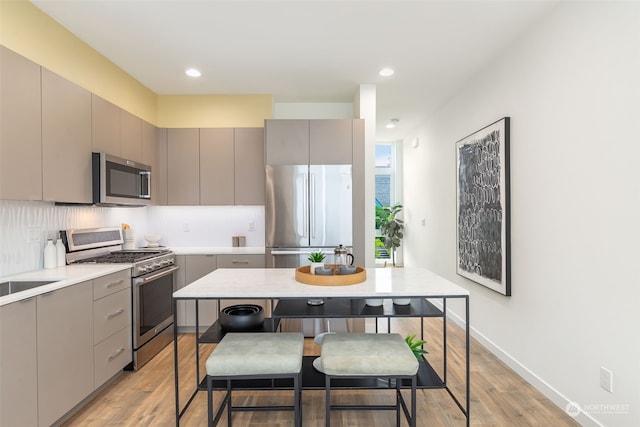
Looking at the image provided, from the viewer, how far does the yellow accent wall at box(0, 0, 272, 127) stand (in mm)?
2260

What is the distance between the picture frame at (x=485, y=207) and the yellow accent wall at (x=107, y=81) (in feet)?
7.79

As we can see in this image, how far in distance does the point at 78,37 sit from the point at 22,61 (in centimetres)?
90

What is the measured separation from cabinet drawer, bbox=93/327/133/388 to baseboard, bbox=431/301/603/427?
3209 mm

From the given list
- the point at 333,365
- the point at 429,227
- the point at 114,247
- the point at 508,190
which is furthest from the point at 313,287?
the point at 429,227

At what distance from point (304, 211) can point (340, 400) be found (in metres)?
1.86

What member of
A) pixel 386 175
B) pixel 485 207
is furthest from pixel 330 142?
pixel 386 175

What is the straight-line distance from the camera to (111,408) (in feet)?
7.48

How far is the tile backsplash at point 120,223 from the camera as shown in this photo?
2320 millimetres

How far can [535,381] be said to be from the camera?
2.50 meters

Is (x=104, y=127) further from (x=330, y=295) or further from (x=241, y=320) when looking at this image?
(x=330, y=295)

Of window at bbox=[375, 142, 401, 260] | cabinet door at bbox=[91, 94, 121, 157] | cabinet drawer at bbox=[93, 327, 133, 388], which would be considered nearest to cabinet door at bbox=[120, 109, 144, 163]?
cabinet door at bbox=[91, 94, 121, 157]

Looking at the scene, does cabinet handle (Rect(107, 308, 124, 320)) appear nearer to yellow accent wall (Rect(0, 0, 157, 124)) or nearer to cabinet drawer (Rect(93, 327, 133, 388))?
cabinet drawer (Rect(93, 327, 133, 388))

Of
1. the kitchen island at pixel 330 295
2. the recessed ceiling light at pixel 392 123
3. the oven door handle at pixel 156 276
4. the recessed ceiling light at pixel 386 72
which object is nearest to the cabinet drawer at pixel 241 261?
the oven door handle at pixel 156 276

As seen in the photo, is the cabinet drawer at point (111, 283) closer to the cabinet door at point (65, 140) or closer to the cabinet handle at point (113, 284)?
the cabinet handle at point (113, 284)
